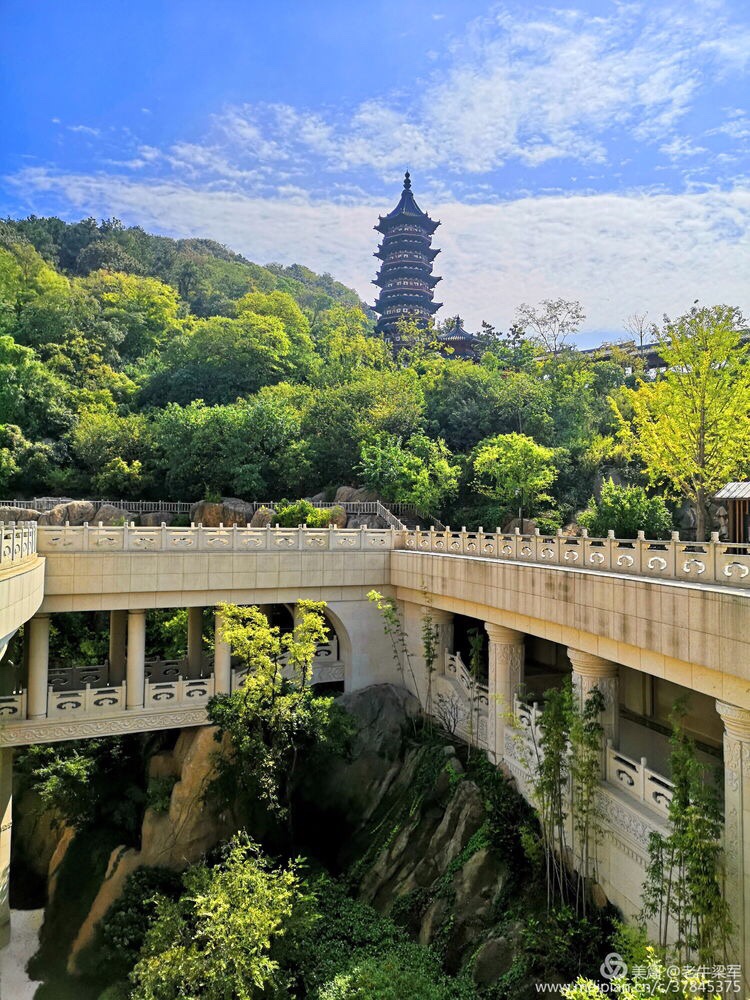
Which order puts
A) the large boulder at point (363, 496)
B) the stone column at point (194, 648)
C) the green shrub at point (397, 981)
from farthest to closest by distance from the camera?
the large boulder at point (363, 496) → the stone column at point (194, 648) → the green shrub at point (397, 981)

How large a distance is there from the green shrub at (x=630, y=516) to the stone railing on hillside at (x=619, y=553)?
418 inches

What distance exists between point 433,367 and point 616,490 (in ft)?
78.5

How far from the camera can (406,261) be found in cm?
7338

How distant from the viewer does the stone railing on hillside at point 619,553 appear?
9344 mm

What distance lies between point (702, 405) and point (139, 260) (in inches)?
2905

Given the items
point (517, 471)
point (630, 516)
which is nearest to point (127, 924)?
point (630, 516)

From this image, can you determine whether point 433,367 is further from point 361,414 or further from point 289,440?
point 289,440

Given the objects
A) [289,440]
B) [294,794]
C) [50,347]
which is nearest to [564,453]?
[289,440]

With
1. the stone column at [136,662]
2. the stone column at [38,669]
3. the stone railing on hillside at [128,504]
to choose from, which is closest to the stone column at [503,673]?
the stone column at [136,662]

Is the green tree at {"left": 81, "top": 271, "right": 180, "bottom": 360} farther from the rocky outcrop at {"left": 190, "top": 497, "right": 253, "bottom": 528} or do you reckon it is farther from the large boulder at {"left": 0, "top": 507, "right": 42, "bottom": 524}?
the rocky outcrop at {"left": 190, "top": 497, "right": 253, "bottom": 528}

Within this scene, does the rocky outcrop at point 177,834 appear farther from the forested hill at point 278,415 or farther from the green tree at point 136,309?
the green tree at point 136,309

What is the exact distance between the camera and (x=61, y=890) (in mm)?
16781

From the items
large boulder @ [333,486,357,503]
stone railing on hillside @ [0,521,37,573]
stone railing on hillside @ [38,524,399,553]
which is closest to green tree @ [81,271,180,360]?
large boulder @ [333,486,357,503]

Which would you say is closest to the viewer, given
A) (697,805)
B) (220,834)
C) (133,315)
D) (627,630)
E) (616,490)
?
(697,805)
